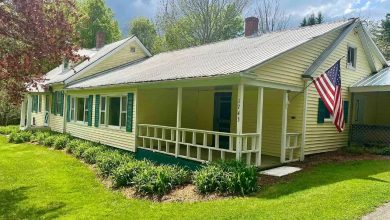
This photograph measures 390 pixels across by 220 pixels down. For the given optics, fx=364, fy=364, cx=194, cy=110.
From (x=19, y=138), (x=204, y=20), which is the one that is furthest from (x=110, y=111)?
(x=204, y=20)

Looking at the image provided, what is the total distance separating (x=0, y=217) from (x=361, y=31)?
14932 millimetres

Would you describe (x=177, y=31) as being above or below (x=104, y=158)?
above

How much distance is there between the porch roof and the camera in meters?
14.6

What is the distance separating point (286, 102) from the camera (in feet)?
40.4

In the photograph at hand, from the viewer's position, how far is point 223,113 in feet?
50.1

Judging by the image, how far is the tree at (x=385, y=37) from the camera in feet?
121

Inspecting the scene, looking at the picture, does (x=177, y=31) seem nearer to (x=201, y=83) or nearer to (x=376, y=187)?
(x=201, y=83)

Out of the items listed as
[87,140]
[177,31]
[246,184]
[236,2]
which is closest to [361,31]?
[246,184]

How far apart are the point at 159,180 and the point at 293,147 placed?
5.01m

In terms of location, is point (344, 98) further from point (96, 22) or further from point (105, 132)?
point (96, 22)

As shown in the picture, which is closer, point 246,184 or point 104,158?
point 246,184

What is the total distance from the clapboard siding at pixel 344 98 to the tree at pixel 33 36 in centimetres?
846

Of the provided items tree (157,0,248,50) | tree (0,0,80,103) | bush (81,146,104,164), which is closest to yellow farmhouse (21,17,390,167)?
bush (81,146,104,164)

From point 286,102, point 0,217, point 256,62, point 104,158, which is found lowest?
point 0,217
